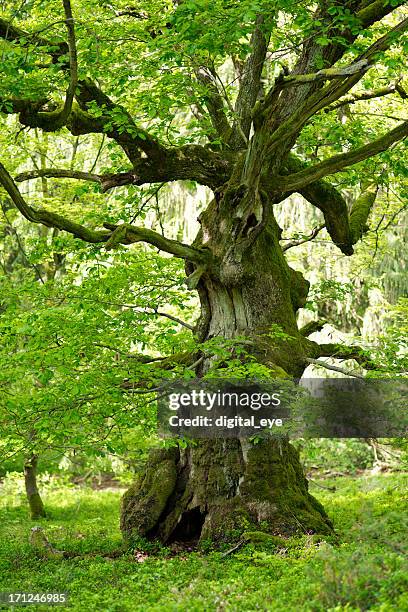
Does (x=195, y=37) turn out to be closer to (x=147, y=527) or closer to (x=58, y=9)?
(x=58, y=9)

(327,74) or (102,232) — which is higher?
(327,74)

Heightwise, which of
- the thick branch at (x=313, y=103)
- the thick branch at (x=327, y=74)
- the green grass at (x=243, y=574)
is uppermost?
A: the thick branch at (x=313, y=103)

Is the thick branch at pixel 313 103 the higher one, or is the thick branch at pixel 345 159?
the thick branch at pixel 313 103

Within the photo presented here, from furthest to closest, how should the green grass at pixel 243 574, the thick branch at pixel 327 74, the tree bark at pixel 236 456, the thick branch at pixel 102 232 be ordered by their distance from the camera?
1. the tree bark at pixel 236 456
2. the thick branch at pixel 102 232
3. the thick branch at pixel 327 74
4. the green grass at pixel 243 574

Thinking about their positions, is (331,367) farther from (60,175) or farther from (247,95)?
(60,175)

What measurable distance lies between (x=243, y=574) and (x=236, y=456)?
1.97m

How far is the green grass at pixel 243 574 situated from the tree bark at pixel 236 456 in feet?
1.62

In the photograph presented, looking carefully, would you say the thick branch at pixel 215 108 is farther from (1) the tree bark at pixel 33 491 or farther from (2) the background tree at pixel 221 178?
(1) the tree bark at pixel 33 491

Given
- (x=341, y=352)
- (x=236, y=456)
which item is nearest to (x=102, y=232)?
(x=236, y=456)

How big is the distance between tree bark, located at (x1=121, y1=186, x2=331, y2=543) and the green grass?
1.62 feet

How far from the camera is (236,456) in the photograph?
8.63 metres

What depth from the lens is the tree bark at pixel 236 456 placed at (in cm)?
839

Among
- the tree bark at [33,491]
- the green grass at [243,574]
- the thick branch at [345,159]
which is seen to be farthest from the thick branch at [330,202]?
the tree bark at [33,491]

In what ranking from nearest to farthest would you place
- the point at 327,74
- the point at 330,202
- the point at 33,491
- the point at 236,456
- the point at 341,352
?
1. the point at 327,74
2. the point at 236,456
3. the point at 341,352
4. the point at 330,202
5. the point at 33,491
